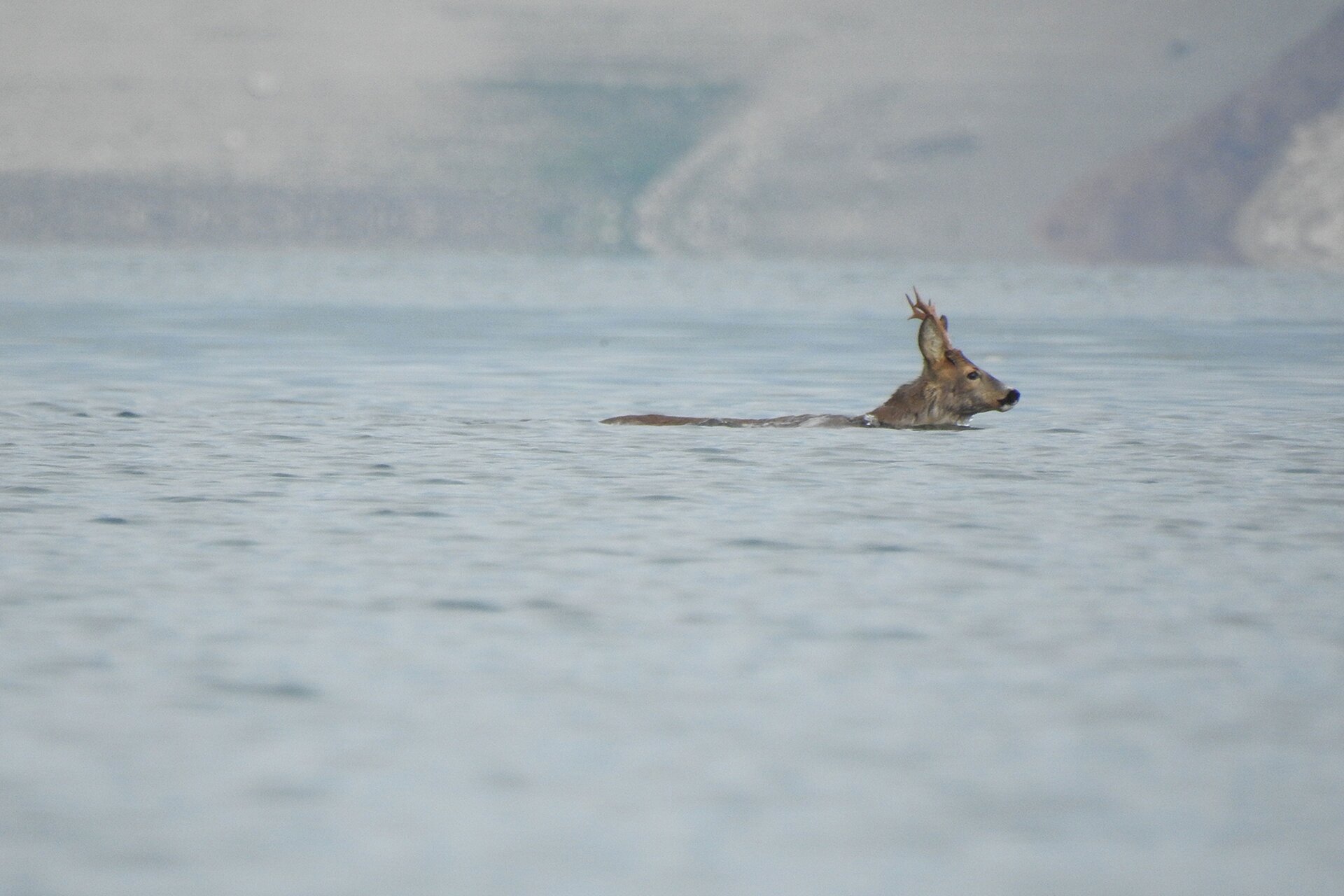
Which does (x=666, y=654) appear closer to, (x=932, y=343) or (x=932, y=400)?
(x=932, y=343)

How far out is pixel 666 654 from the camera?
416 inches

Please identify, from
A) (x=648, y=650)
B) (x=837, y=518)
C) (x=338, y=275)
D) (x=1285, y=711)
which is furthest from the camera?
(x=338, y=275)

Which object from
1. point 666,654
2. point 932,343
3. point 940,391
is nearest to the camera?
point 666,654

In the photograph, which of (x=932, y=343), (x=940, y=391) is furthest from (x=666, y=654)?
(x=940, y=391)

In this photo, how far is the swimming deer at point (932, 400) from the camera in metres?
21.9

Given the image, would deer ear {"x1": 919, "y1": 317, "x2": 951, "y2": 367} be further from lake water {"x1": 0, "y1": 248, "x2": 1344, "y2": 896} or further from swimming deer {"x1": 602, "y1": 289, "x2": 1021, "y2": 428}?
lake water {"x1": 0, "y1": 248, "x2": 1344, "y2": 896}

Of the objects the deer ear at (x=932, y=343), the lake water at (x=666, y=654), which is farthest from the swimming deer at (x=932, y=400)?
the lake water at (x=666, y=654)

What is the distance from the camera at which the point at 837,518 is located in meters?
15.7

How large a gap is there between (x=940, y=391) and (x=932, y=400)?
0.16 m

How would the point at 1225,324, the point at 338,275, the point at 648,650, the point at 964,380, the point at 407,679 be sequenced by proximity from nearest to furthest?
1. the point at 407,679
2. the point at 648,650
3. the point at 964,380
4. the point at 1225,324
5. the point at 338,275

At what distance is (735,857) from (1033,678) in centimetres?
318

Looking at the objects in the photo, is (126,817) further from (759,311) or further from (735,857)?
(759,311)

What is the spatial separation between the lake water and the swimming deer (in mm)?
413

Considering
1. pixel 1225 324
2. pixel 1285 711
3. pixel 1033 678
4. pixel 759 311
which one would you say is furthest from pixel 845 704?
pixel 759 311
